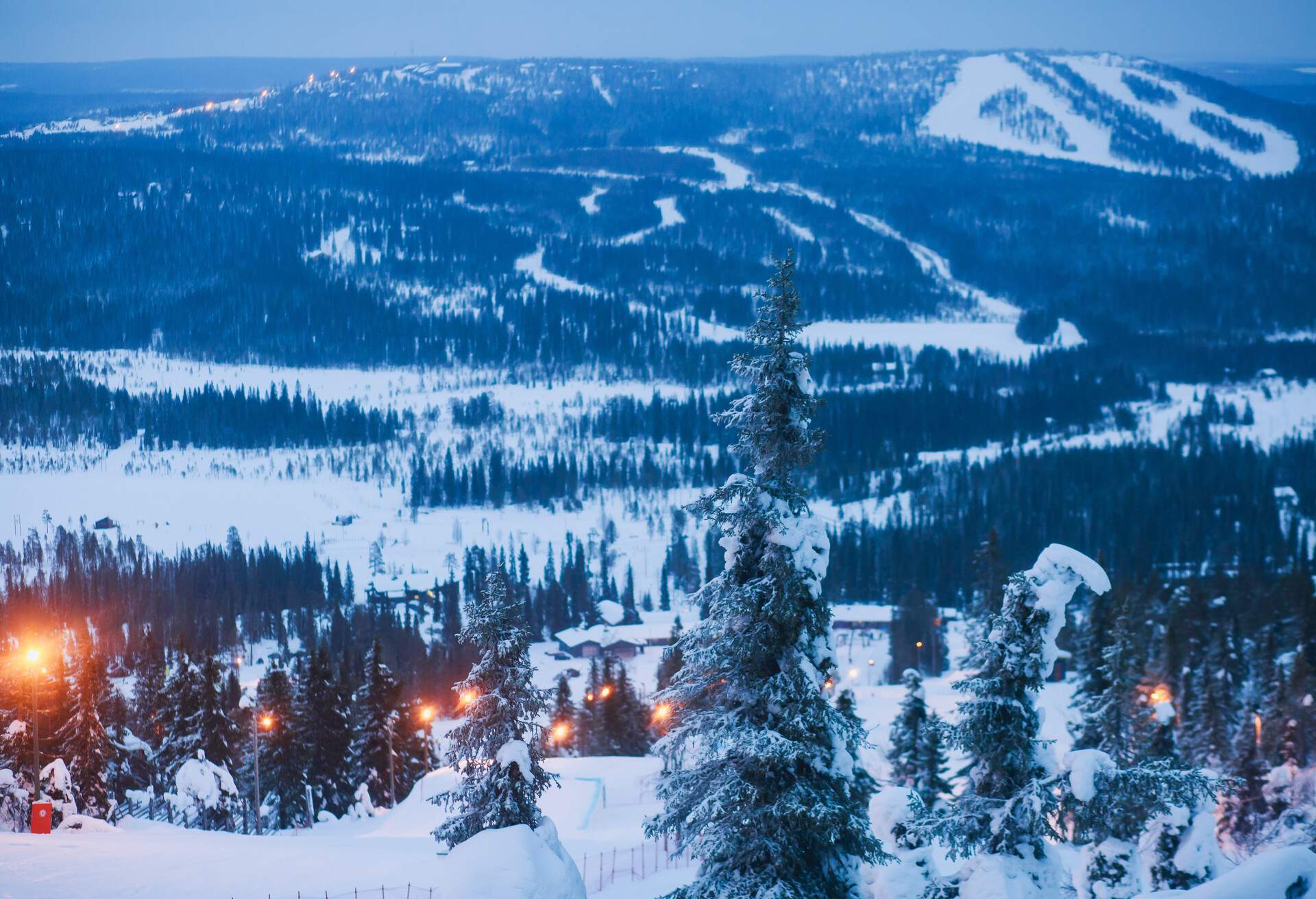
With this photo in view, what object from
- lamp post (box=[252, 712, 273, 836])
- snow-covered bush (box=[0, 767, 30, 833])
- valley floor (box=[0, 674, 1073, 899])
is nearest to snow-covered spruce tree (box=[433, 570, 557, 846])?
valley floor (box=[0, 674, 1073, 899])

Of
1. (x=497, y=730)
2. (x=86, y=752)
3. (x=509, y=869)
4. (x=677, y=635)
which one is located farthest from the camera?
(x=677, y=635)

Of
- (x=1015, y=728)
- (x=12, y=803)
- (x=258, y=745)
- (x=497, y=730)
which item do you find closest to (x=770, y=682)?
(x=1015, y=728)

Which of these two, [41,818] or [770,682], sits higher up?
[770,682]

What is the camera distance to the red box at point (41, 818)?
2800cm

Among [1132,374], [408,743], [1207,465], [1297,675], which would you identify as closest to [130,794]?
[408,743]

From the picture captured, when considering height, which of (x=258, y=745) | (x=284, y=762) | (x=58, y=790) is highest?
(x=58, y=790)

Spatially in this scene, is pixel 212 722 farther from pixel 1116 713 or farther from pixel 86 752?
pixel 1116 713

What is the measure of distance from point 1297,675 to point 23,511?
121m

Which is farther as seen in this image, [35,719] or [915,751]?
[915,751]

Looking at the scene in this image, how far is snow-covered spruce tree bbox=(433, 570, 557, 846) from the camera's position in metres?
19.4

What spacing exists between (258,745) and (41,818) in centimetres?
1004

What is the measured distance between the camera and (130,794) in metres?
43.0

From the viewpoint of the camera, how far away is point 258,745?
1495 inches

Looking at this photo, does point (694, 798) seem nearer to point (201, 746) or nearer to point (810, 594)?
point (810, 594)
